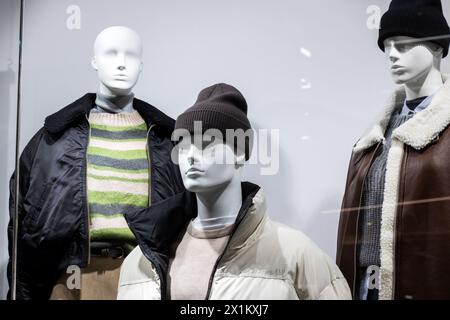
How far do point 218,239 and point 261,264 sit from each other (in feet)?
0.52

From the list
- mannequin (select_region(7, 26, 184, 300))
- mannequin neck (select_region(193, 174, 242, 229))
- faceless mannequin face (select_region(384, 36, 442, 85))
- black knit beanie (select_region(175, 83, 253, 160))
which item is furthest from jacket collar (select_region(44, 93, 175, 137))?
faceless mannequin face (select_region(384, 36, 442, 85))

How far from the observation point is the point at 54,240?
245cm

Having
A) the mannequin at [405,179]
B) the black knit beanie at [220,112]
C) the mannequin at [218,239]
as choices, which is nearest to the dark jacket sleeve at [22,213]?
the mannequin at [218,239]

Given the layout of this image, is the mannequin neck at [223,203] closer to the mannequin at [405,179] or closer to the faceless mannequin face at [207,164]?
the faceless mannequin face at [207,164]

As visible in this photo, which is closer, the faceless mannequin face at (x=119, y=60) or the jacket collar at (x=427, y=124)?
the jacket collar at (x=427, y=124)

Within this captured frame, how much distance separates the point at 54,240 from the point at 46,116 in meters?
0.48

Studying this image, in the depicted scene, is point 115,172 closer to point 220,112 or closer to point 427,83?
point 220,112

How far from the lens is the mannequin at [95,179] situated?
244cm

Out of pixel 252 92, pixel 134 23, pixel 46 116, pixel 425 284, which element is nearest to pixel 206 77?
pixel 252 92

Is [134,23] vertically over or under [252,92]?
over

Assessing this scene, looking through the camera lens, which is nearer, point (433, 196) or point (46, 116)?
point (433, 196)

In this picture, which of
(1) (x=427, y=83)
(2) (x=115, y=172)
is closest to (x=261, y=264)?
(2) (x=115, y=172)
